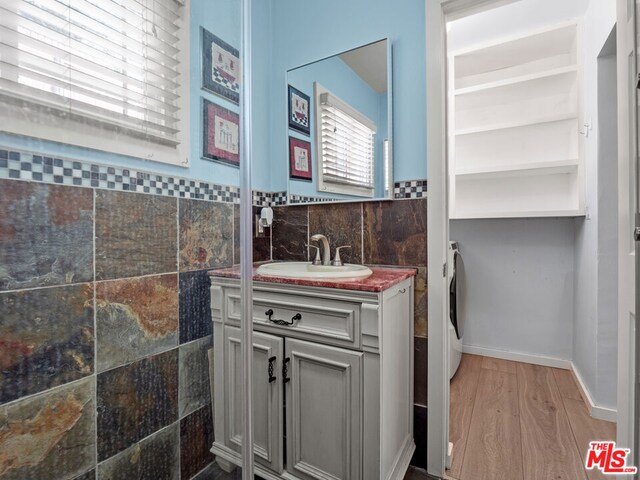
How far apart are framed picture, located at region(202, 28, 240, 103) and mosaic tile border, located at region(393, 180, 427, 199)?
84 centimetres

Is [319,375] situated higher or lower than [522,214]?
lower

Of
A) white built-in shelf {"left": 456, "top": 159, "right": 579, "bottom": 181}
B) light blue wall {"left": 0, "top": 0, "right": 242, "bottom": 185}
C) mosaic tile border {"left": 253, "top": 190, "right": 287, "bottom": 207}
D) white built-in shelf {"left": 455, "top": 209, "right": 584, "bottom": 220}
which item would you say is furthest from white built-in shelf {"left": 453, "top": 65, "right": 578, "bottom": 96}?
light blue wall {"left": 0, "top": 0, "right": 242, "bottom": 185}

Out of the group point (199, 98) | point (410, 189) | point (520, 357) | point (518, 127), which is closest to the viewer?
point (199, 98)

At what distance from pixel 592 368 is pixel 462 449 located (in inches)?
38.9

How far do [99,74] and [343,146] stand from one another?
1.21 meters

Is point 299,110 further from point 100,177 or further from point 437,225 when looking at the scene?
point 100,177

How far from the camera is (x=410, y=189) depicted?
1.44 m

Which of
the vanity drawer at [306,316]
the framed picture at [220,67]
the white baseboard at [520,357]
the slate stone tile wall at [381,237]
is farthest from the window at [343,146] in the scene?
the white baseboard at [520,357]

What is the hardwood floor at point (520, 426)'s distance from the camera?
1379 mm

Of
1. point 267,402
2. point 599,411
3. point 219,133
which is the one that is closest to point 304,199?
point 219,133

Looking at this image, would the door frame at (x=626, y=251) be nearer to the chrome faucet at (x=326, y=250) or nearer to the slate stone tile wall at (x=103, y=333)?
the chrome faucet at (x=326, y=250)

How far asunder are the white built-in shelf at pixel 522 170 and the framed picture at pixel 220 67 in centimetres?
192

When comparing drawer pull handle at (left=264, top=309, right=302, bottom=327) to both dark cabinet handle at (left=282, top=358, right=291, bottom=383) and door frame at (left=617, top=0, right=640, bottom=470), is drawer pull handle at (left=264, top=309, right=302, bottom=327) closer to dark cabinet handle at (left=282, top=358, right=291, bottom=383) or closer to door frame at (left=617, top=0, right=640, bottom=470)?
dark cabinet handle at (left=282, top=358, right=291, bottom=383)

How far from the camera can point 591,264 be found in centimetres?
181
